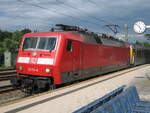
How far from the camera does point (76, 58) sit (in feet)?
39.0

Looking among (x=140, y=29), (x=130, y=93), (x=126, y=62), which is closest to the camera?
(x=130, y=93)

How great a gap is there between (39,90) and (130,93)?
19.3 ft

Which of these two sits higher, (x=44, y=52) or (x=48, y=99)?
(x=44, y=52)

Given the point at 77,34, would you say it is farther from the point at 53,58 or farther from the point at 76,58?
the point at 53,58

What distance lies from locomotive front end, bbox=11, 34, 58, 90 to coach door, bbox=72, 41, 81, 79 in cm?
117

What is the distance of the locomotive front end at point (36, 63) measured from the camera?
34.1ft

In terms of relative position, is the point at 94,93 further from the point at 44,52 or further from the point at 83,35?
the point at 83,35

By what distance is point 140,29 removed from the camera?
11.7m

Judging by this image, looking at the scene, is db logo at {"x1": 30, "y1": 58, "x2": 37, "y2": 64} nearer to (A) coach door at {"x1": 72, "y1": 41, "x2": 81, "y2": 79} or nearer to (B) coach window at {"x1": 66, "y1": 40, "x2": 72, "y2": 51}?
(B) coach window at {"x1": 66, "y1": 40, "x2": 72, "y2": 51}

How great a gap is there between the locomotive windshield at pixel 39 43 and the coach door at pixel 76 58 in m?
1.15

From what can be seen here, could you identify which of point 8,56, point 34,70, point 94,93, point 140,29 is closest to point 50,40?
point 34,70

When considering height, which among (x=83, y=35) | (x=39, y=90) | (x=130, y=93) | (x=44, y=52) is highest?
(x=83, y=35)

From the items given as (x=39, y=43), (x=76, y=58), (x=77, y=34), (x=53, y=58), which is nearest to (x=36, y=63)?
(x=53, y=58)

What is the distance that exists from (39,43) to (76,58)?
1.92 meters
